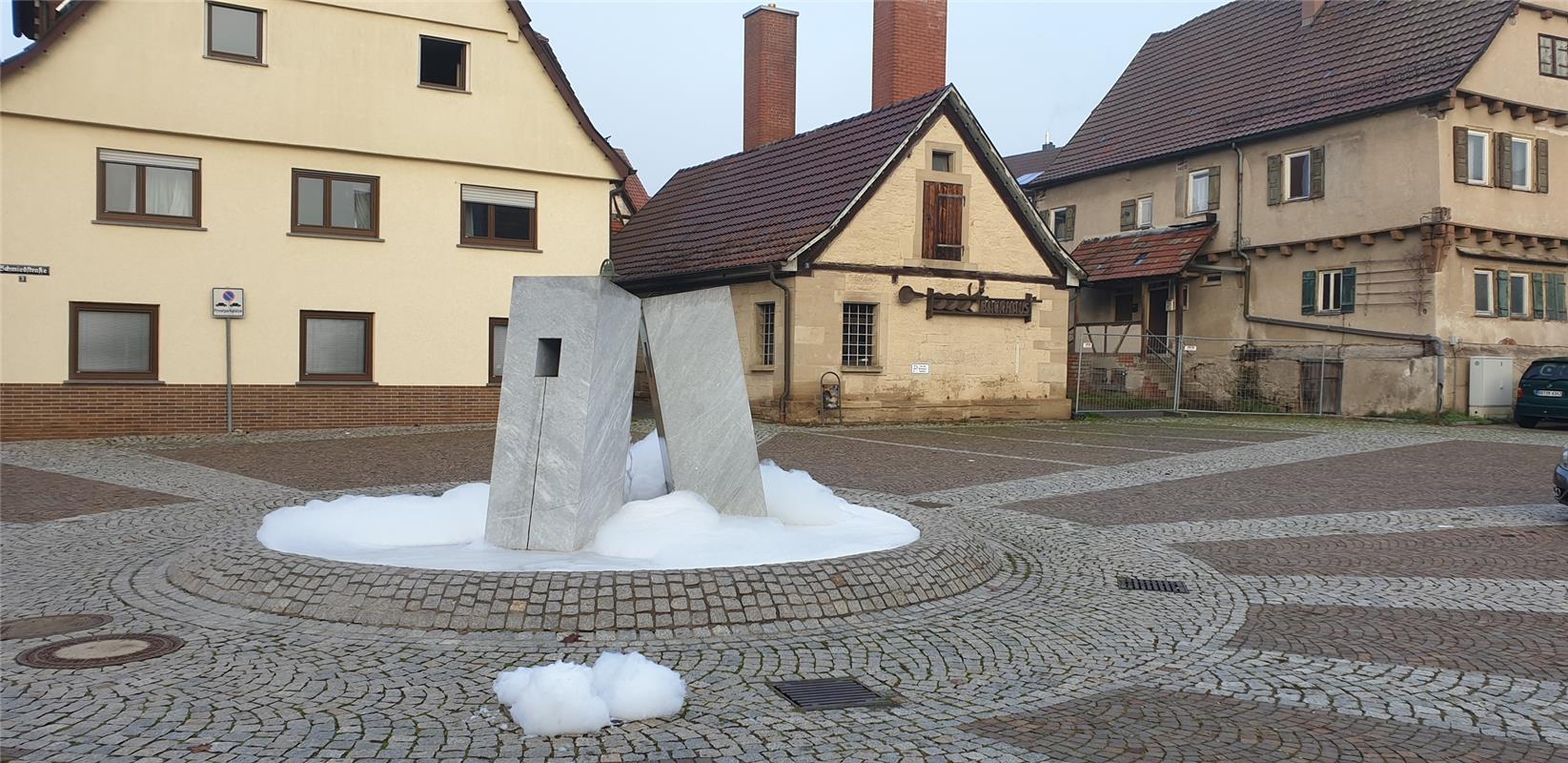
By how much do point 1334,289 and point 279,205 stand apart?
957 inches

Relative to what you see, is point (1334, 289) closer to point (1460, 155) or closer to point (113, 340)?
point (1460, 155)

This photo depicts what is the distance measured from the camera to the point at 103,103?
18844 millimetres

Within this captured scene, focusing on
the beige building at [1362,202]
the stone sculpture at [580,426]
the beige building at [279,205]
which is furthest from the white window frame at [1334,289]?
the stone sculpture at [580,426]

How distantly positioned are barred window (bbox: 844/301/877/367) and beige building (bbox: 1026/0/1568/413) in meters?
7.98

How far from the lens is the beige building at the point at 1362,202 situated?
85.7ft

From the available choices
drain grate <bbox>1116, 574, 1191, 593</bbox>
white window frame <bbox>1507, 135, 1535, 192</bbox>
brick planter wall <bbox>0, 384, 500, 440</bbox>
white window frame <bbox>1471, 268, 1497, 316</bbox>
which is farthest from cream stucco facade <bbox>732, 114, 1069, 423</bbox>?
drain grate <bbox>1116, 574, 1191, 593</bbox>

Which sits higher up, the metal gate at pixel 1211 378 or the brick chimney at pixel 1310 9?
the brick chimney at pixel 1310 9

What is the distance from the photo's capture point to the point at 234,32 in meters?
20.0

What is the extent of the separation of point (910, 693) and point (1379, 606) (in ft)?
12.5

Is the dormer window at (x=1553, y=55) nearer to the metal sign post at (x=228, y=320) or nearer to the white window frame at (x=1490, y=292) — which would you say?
the white window frame at (x=1490, y=292)

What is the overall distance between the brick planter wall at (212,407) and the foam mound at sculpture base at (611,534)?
10.7 metres

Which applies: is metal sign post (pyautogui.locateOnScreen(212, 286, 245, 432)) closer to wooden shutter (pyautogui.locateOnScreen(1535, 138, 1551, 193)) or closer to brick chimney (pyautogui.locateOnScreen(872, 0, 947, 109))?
brick chimney (pyautogui.locateOnScreen(872, 0, 947, 109))

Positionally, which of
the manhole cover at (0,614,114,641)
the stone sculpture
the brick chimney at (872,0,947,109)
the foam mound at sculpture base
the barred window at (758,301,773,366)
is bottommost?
the manhole cover at (0,614,114,641)

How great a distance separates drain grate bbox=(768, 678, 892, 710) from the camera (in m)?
5.18
